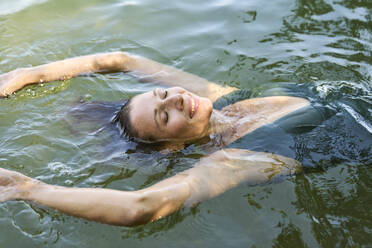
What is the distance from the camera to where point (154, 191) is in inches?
104

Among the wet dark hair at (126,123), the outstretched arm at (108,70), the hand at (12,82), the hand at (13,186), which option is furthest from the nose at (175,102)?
the hand at (12,82)

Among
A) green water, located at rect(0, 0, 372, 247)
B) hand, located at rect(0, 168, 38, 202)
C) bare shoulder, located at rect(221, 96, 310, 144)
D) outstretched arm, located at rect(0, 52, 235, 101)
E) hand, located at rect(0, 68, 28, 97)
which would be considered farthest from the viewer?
outstretched arm, located at rect(0, 52, 235, 101)

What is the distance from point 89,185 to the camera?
324 centimetres

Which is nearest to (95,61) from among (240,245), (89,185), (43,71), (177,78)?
(43,71)

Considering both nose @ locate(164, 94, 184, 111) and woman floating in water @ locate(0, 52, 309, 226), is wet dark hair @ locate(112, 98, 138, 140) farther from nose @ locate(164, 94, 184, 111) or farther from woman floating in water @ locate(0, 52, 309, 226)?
nose @ locate(164, 94, 184, 111)

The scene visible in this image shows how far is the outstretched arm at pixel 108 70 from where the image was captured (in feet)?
12.7

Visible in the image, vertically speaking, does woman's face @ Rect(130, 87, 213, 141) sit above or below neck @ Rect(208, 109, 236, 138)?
above

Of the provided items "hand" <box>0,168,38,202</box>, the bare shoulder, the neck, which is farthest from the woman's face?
"hand" <box>0,168,38,202</box>

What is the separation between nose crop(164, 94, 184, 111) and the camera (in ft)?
10.9

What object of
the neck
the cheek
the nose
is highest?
the nose

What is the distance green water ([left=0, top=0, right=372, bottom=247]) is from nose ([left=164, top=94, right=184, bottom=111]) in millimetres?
457

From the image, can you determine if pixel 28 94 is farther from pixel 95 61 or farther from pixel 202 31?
pixel 202 31

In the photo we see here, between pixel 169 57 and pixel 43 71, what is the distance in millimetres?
1671

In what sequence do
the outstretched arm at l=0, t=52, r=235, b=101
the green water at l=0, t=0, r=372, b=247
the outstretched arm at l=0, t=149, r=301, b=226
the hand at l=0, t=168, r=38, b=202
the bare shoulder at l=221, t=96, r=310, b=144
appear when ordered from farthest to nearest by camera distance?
the outstretched arm at l=0, t=52, r=235, b=101, the bare shoulder at l=221, t=96, r=310, b=144, the green water at l=0, t=0, r=372, b=247, the hand at l=0, t=168, r=38, b=202, the outstretched arm at l=0, t=149, r=301, b=226
